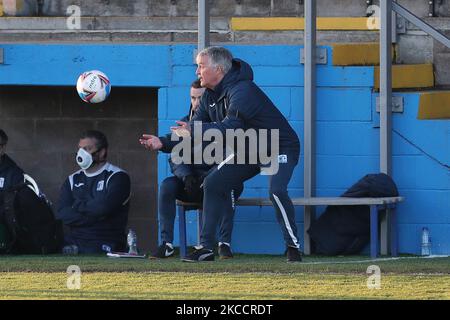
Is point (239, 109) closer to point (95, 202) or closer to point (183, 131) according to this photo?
point (183, 131)

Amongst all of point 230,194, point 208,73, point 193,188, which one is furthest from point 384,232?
point 208,73

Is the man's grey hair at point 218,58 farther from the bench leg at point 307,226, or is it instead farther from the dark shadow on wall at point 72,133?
the dark shadow on wall at point 72,133

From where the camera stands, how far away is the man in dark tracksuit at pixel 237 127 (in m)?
8.30

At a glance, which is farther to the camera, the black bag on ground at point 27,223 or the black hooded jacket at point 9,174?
the black hooded jacket at point 9,174

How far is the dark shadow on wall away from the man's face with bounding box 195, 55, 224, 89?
225 centimetres

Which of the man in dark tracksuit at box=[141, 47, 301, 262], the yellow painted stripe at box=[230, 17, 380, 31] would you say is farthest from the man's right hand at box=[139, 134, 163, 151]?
the yellow painted stripe at box=[230, 17, 380, 31]

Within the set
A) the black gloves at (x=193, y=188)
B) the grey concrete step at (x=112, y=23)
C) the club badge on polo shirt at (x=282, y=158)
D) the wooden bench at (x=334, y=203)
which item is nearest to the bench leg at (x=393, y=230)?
the wooden bench at (x=334, y=203)

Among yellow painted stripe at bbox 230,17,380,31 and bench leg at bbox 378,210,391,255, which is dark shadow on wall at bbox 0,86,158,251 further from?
bench leg at bbox 378,210,391,255

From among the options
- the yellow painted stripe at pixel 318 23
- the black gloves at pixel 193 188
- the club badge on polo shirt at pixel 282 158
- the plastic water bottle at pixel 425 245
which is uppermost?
the yellow painted stripe at pixel 318 23

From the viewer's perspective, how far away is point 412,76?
31.9 feet

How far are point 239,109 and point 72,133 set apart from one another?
116 inches

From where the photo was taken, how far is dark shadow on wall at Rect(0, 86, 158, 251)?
422 inches

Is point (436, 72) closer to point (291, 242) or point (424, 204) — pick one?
point (424, 204)

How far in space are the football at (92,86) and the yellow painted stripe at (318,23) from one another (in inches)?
78.3
